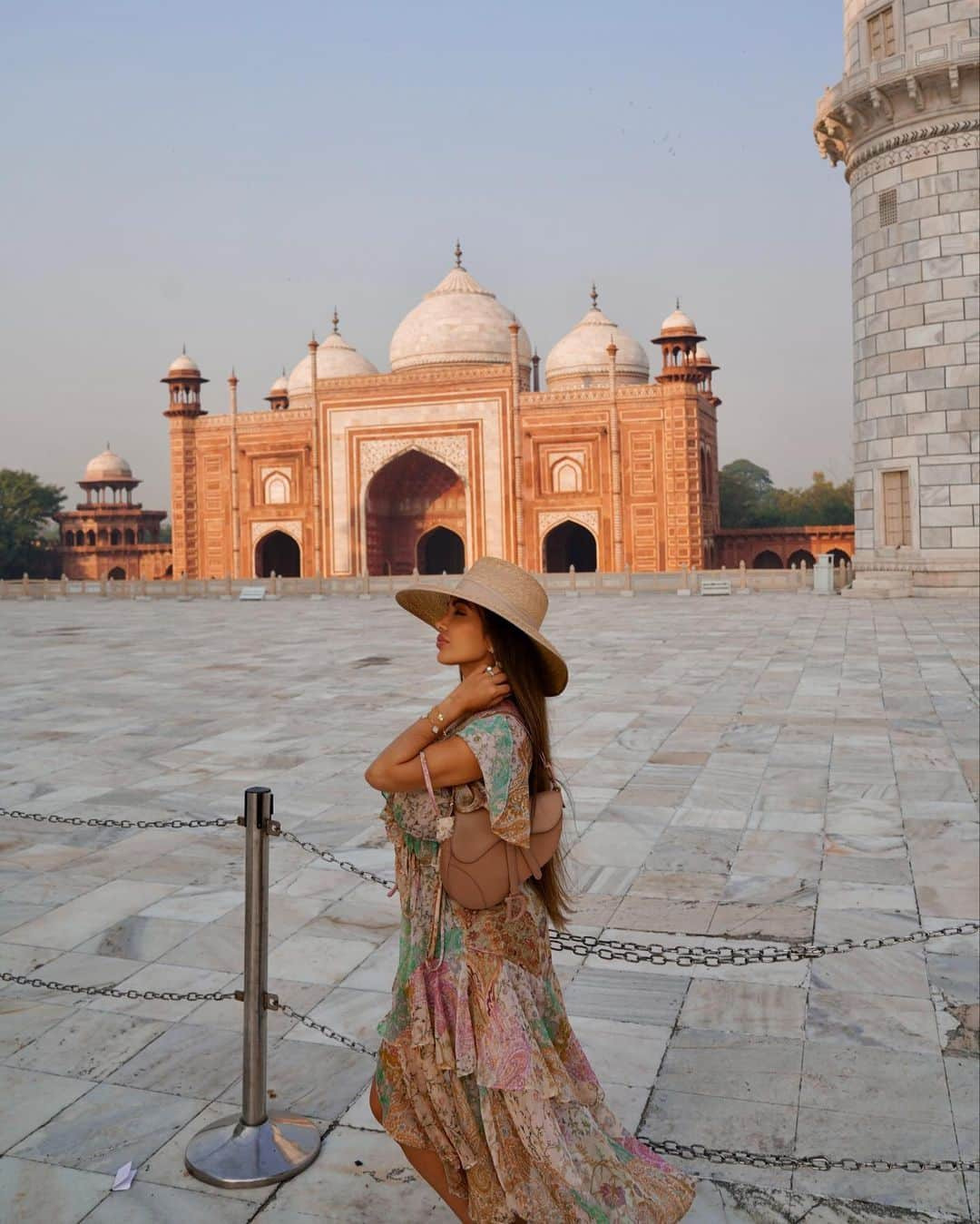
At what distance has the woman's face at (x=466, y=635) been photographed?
2062 millimetres

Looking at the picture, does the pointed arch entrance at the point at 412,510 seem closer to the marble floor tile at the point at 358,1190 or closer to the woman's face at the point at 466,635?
the marble floor tile at the point at 358,1190

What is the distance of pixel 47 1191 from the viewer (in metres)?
2.33

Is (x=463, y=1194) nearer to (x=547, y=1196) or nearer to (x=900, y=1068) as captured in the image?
(x=547, y=1196)

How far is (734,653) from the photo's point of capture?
36.8ft

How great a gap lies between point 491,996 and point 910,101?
1784 centimetres

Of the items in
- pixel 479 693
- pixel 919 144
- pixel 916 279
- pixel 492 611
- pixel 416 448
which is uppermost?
pixel 919 144

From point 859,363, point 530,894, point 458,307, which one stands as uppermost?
point 458,307

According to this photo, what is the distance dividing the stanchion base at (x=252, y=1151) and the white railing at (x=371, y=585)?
19096 millimetres

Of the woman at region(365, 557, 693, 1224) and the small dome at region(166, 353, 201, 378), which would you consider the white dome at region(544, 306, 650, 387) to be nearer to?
the small dome at region(166, 353, 201, 378)

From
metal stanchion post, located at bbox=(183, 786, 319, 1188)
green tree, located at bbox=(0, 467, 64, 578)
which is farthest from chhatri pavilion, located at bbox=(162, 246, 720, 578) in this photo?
metal stanchion post, located at bbox=(183, 786, 319, 1188)

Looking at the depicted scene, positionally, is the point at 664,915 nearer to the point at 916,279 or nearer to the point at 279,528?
the point at 916,279

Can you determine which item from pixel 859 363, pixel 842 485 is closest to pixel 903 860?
pixel 859 363

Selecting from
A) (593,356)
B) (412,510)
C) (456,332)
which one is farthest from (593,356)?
(412,510)

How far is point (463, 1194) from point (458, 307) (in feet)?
108
